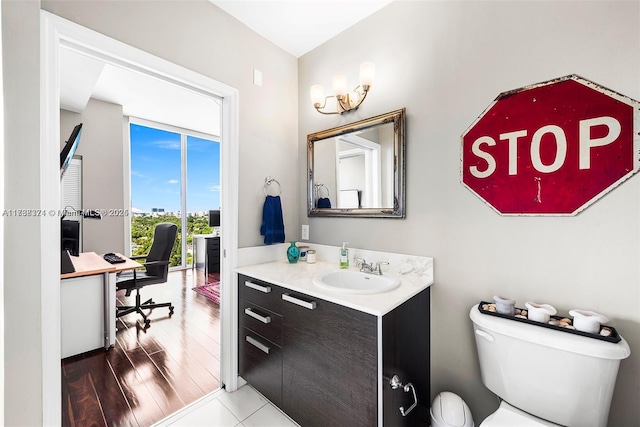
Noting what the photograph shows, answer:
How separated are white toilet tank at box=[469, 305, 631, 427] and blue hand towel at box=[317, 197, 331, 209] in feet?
4.02

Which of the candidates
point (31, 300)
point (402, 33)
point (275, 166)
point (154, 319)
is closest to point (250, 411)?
point (31, 300)

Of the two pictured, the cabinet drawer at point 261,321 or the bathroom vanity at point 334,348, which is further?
the cabinet drawer at point 261,321

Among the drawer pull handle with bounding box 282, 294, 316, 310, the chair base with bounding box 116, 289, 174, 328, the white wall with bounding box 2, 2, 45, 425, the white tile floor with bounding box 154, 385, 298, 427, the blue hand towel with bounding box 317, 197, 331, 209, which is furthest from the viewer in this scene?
the chair base with bounding box 116, 289, 174, 328

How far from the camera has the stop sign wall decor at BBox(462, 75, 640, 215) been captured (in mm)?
1072

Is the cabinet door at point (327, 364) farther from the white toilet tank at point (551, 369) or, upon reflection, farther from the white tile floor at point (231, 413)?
the white toilet tank at point (551, 369)

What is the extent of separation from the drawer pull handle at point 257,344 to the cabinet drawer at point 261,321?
0.06 meters

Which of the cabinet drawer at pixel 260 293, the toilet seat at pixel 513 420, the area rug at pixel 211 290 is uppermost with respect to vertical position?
the cabinet drawer at pixel 260 293

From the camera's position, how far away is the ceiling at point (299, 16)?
1731mm

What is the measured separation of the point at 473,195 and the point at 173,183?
16.0 feet

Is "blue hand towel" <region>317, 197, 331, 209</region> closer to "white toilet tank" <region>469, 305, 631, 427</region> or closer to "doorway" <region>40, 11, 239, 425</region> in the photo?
"doorway" <region>40, 11, 239, 425</region>

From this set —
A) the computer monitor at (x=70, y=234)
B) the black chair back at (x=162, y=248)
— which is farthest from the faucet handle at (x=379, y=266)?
the black chair back at (x=162, y=248)

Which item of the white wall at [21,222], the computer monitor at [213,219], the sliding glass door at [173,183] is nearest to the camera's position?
the white wall at [21,222]

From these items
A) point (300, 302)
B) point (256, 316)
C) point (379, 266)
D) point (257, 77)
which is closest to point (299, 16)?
point (257, 77)

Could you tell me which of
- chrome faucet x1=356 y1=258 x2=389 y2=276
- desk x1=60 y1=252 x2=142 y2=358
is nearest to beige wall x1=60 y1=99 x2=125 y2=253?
desk x1=60 y1=252 x2=142 y2=358
